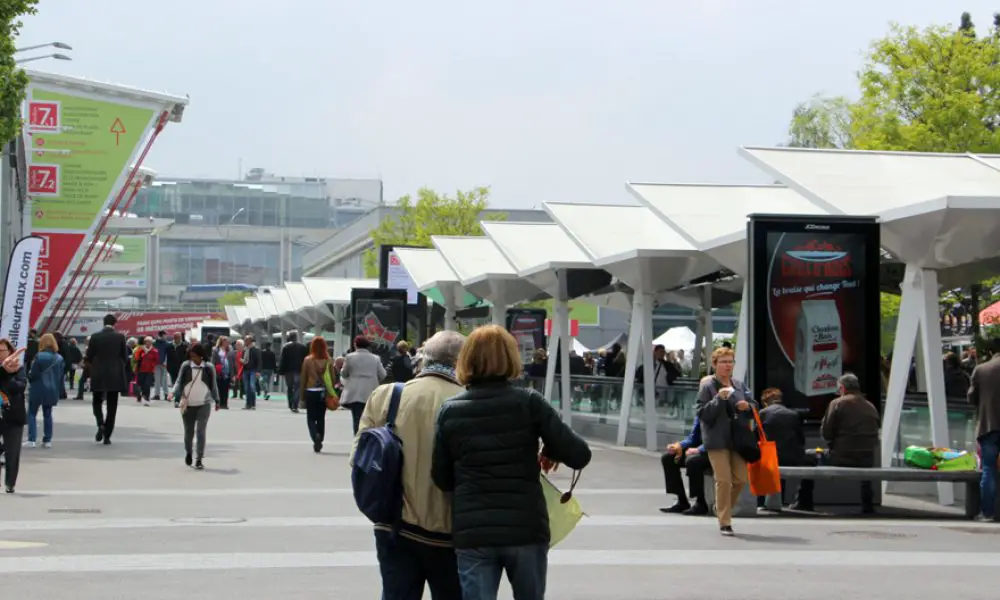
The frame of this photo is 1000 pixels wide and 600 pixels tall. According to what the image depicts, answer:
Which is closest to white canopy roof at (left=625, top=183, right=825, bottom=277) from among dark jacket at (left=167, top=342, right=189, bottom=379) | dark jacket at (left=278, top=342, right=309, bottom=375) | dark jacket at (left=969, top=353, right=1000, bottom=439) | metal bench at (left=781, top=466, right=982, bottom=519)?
metal bench at (left=781, top=466, right=982, bottom=519)

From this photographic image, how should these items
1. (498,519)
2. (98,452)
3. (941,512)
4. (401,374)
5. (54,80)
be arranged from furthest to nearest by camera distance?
(54,80), (401,374), (98,452), (941,512), (498,519)

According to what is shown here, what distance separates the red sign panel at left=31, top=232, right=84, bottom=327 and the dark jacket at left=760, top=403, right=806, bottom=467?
3069cm

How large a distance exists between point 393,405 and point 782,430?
9.69 metres

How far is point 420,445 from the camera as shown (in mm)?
6426

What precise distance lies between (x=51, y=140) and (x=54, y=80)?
1.73 metres

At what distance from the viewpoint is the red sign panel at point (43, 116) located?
4381 centimetres

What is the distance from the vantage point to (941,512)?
1617 cm

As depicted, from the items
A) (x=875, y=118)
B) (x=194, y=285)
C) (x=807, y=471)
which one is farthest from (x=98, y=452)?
(x=194, y=285)

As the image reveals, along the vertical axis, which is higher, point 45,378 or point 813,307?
point 813,307

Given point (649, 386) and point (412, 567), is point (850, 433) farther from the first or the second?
point (412, 567)

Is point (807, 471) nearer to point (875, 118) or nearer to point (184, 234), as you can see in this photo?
point (875, 118)

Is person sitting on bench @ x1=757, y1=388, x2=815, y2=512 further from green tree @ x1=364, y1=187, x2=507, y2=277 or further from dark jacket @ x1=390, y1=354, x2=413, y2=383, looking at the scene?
green tree @ x1=364, y1=187, x2=507, y2=277

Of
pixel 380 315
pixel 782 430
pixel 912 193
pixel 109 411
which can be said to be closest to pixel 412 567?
pixel 782 430

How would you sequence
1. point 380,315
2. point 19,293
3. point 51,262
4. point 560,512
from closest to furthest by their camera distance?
point 560,512, point 19,293, point 380,315, point 51,262
